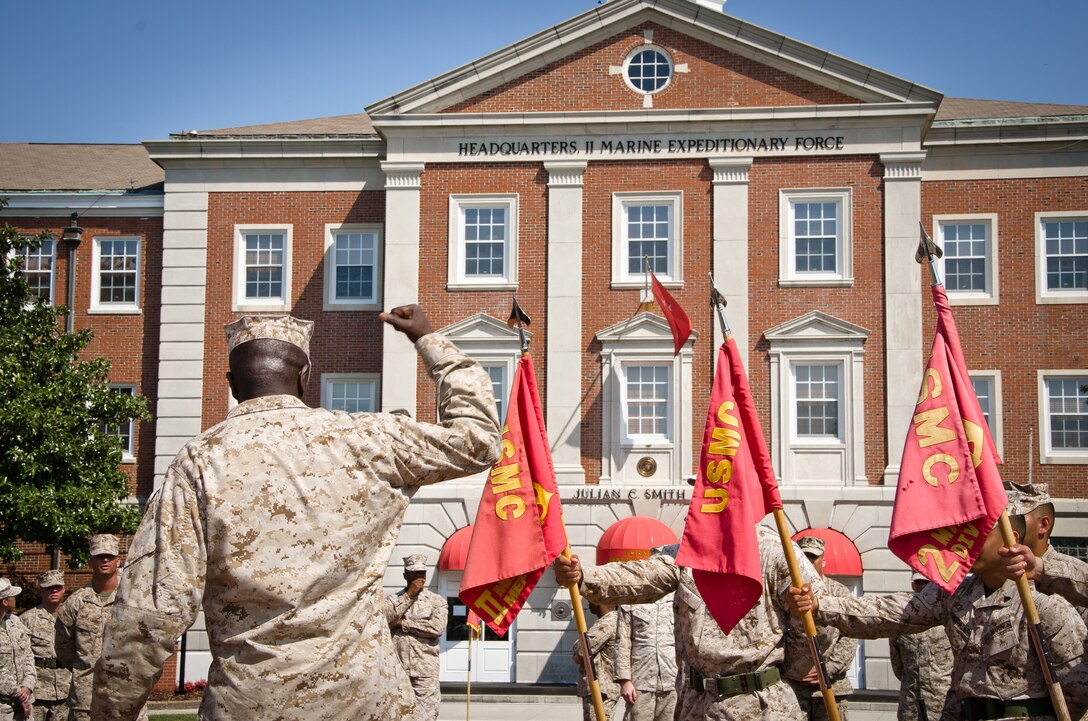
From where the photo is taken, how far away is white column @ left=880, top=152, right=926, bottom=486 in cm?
2820

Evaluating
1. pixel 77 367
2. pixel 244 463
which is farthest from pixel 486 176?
pixel 244 463

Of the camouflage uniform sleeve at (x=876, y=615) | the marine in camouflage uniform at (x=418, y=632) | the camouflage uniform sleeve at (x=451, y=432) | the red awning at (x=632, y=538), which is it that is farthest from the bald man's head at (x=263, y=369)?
the red awning at (x=632, y=538)

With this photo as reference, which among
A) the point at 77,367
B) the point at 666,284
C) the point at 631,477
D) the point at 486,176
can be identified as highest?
the point at 486,176

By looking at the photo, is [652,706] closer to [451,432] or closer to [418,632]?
[418,632]

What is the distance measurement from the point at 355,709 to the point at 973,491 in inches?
191

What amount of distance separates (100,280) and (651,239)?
13.5 m

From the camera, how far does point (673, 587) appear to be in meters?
7.72

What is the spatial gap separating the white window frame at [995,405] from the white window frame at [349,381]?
13.3 metres

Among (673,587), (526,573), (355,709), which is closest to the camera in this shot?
(355,709)

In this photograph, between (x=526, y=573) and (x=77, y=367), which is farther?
(x=77, y=367)

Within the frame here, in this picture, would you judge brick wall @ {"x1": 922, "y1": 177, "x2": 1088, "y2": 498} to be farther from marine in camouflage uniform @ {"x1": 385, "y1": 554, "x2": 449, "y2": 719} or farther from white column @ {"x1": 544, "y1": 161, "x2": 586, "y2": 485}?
marine in camouflage uniform @ {"x1": 385, "y1": 554, "x2": 449, "y2": 719}

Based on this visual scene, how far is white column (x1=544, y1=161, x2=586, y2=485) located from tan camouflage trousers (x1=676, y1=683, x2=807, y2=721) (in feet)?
69.4

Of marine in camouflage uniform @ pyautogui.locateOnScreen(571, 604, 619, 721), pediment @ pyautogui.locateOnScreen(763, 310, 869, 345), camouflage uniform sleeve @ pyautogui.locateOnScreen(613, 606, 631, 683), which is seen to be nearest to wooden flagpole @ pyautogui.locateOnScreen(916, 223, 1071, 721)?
camouflage uniform sleeve @ pyautogui.locateOnScreen(613, 606, 631, 683)

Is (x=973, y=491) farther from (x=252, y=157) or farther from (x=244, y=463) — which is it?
(x=252, y=157)
